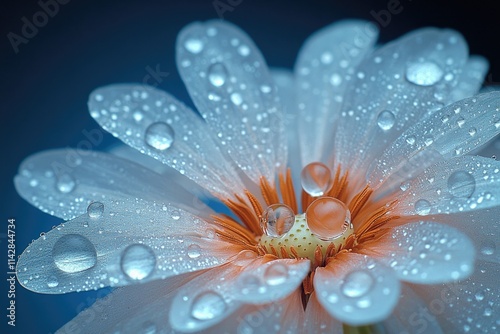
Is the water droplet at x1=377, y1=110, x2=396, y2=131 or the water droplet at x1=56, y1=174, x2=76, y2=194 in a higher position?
the water droplet at x1=56, y1=174, x2=76, y2=194

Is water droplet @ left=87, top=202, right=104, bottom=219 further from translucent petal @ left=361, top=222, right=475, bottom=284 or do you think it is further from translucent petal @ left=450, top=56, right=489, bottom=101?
translucent petal @ left=450, top=56, right=489, bottom=101

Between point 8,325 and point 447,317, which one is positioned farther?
point 8,325

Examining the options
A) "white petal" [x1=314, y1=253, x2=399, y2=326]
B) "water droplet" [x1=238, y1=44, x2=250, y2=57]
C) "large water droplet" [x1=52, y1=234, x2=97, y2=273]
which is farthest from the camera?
"water droplet" [x1=238, y1=44, x2=250, y2=57]

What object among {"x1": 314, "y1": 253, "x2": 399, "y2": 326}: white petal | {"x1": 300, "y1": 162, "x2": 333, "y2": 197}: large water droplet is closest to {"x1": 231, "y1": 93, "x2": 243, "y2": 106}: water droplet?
{"x1": 300, "y1": 162, "x2": 333, "y2": 197}: large water droplet

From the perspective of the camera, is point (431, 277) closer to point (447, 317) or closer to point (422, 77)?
point (447, 317)

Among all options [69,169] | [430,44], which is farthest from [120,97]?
[430,44]

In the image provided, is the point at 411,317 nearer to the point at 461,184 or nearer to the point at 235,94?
Result: the point at 461,184
